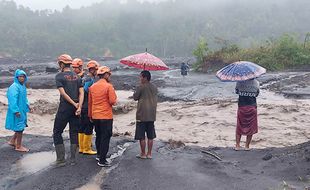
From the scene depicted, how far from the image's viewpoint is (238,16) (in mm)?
108938

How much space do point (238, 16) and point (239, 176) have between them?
107m

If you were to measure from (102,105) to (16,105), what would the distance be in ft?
A: 6.26

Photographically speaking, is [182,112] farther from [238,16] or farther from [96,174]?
[238,16]

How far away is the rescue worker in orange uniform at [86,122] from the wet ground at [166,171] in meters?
0.20

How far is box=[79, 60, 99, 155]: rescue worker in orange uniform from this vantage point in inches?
275

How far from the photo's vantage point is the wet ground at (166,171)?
572 cm

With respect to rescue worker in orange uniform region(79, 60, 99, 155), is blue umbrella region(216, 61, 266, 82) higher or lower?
higher

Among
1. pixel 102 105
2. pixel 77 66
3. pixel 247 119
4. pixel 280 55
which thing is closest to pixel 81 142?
pixel 102 105

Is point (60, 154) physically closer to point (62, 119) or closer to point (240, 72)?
point (62, 119)

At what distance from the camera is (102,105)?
6.49 m

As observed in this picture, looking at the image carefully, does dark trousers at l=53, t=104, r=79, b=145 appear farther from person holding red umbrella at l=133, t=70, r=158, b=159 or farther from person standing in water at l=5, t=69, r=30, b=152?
person standing in water at l=5, t=69, r=30, b=152

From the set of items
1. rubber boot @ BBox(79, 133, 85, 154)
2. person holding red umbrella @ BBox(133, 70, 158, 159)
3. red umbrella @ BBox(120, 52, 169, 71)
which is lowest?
rubber boot @ BBox(79, 133, 85, 154)

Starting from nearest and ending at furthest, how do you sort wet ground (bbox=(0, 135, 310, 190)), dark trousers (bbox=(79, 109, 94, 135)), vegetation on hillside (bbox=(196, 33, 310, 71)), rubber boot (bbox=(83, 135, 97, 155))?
wet ground (bbox=(0, 135, 310, 190))
dark trousers (bbox=(79, 109, 94, 135))
rubber boot (bbox=(83, 135, 97, 155))
vegetation on hillside (bbox=(196, 33, 310, 71))

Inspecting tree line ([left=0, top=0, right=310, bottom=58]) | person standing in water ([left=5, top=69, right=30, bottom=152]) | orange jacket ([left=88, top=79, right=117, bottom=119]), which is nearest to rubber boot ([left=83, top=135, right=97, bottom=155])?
orange jacket ([left=88, top=79, right=117, bottom=119])
